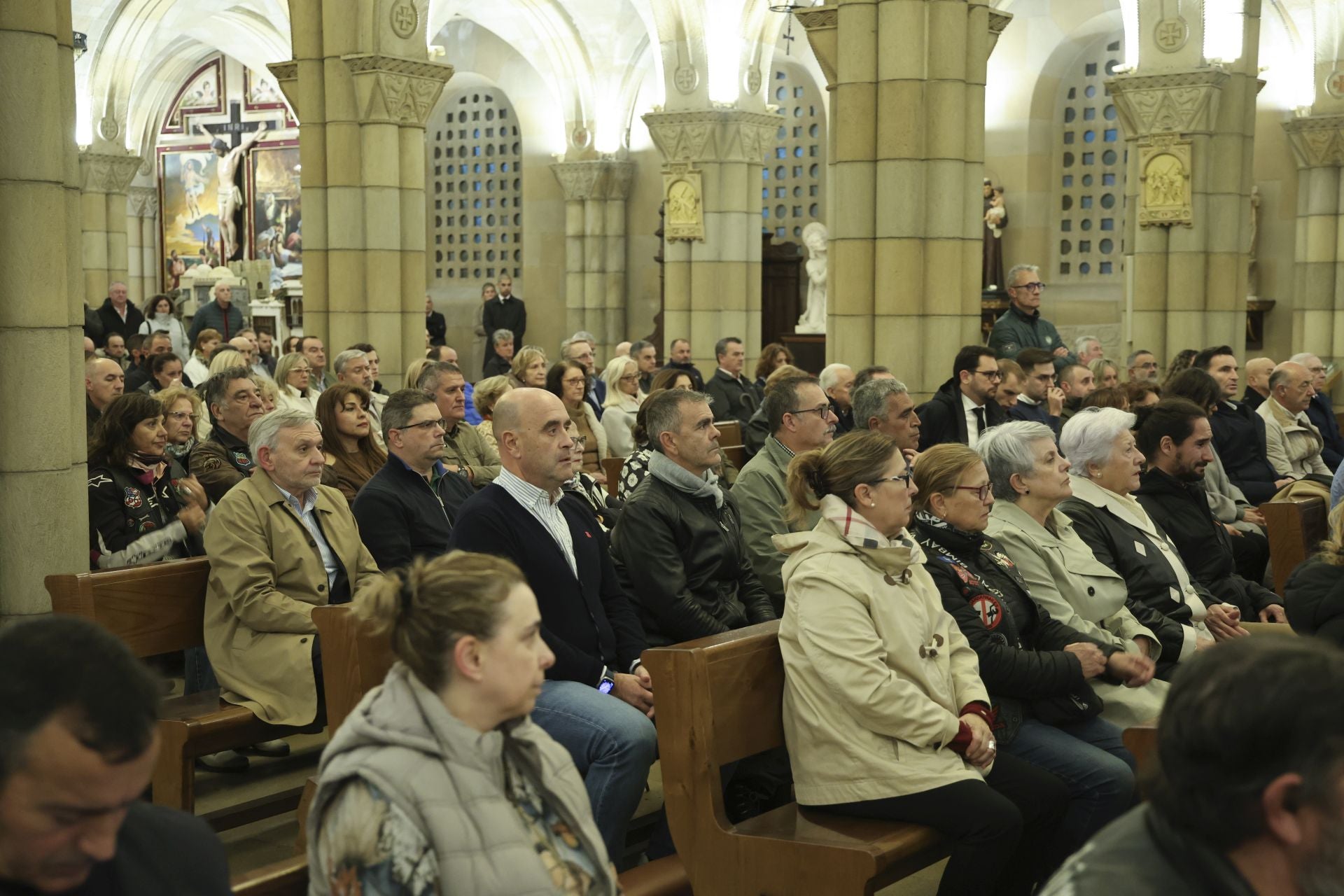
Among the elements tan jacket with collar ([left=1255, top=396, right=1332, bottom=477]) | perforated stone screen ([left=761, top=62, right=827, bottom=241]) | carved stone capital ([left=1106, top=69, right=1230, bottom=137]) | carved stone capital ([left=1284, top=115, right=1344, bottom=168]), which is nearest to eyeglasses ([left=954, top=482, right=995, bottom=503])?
tan jacket with collar ([left=1255, top=396, right=1332, bottom=477])

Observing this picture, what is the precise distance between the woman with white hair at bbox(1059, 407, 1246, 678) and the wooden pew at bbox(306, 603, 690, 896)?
1.92 m

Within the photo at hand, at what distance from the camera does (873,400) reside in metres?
6.32

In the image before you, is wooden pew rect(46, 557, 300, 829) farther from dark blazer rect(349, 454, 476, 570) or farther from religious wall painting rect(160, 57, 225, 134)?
religious wall painting rect(160, 57, 225, 134)

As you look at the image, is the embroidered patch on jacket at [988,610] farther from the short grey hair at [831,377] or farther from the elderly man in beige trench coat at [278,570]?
the short grey hair at [831,377]

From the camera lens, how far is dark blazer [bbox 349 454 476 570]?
4.99 m

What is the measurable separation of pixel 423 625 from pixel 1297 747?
1341mm

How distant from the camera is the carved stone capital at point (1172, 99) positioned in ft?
41.2

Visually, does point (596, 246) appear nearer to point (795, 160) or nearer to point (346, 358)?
point (795, 160)

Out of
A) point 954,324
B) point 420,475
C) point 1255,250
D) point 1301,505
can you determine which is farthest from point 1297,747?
point 1255,250

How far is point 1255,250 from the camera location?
19094 mm

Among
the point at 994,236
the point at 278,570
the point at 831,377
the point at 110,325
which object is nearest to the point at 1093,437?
the point at 278,570

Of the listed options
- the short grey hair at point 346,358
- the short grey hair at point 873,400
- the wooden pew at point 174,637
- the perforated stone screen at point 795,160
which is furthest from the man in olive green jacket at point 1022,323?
the perforated stone screen at point 795,160

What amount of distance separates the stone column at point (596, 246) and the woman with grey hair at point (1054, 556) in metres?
17.8

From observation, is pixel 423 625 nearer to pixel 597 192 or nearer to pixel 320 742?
pixel 320 742
